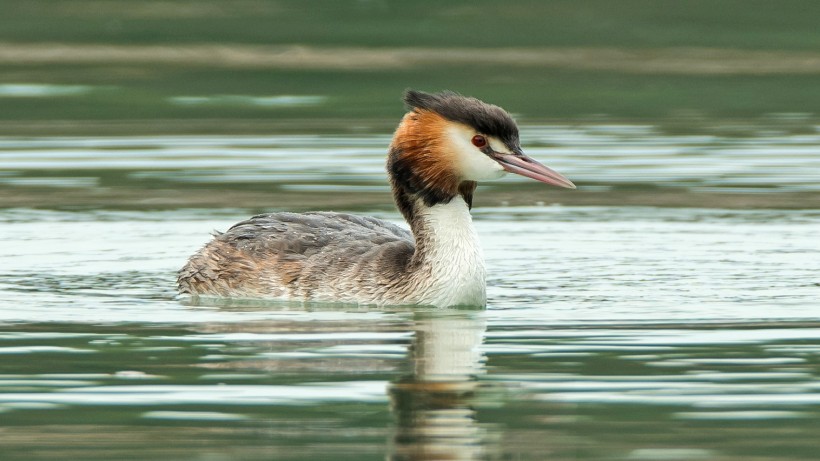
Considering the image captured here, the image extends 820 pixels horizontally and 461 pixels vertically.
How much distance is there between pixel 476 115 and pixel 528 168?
1.56ft

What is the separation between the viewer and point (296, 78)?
25.0 m

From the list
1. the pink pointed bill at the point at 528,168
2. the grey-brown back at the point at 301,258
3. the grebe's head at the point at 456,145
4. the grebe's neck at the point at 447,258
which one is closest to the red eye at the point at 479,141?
the grebe's head at the point at 456,145

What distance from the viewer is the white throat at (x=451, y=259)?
12.2 metres

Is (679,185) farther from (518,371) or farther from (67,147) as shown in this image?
(518,371)

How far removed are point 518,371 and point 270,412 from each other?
1.53m

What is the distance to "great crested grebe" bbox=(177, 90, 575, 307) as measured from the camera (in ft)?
39.5

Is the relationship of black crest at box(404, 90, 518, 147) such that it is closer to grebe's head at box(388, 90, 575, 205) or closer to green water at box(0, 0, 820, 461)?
grebe's head at box(388, 90, 575, 205)

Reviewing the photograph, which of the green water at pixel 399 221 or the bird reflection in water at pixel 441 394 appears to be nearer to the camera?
the bird reflection in water at pixel 441 394

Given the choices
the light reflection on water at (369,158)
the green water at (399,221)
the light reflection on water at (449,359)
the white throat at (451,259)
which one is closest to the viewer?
the light reflection on water at (449,359)

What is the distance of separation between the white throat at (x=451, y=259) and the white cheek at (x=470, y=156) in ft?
1.41

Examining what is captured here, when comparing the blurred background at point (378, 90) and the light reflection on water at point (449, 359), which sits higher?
the blurred background at point (378, 90)

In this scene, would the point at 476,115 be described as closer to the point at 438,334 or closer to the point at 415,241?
the point at 415,241

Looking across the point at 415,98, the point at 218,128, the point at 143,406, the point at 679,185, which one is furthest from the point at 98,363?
the point at 218,128

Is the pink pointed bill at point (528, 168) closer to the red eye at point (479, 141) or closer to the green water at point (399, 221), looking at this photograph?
the red eye at point (479, 141)
